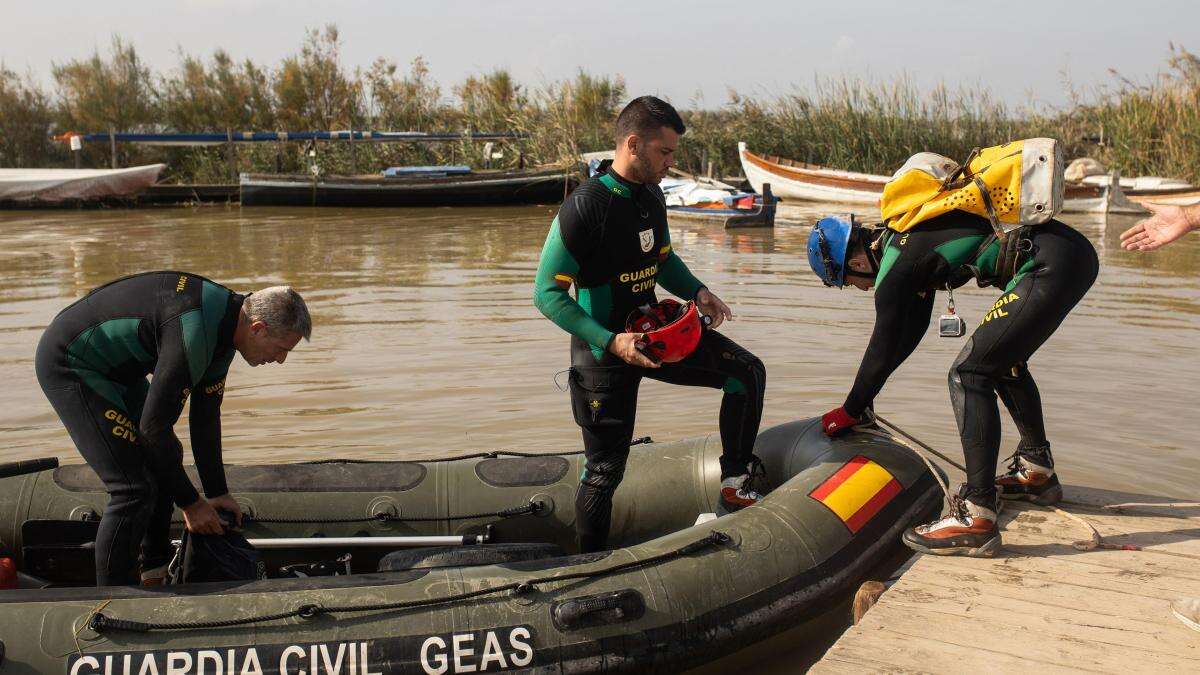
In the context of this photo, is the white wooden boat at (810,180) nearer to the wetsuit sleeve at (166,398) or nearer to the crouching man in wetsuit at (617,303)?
the crouching man in wetsuit at (617,303)

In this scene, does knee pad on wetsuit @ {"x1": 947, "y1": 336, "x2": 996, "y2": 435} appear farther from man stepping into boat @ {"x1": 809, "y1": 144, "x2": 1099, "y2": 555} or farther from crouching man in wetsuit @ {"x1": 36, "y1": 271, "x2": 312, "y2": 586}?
crouching man in wetsuit @ {"x1": 36, "y1": 271, "x2": 312, "y2": 586}

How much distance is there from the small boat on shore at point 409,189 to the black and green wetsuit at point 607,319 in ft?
56.2

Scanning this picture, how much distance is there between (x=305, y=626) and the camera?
130 inches

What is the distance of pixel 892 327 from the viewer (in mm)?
3875

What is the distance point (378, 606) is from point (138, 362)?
3.64 ft

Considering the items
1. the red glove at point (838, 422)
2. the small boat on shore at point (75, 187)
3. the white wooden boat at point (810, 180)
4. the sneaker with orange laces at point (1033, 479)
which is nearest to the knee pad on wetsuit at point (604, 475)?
the red glove at point (838, 422)

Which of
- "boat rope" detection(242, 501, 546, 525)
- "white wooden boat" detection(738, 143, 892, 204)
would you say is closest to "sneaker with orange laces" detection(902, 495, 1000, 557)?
"boat rope" detection(242, 501, 546, 525)

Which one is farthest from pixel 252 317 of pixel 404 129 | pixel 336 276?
pixel 404 129

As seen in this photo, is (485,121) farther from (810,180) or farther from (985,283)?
(985,283)

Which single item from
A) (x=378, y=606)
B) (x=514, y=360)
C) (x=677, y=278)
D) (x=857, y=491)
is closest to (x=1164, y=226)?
(x=857, y=491)

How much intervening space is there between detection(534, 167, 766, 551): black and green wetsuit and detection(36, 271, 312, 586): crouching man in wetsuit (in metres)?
0.87

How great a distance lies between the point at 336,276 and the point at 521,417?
624 cm

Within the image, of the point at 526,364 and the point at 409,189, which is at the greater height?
the point at 409,189

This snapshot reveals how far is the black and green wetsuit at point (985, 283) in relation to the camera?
3.66 m
